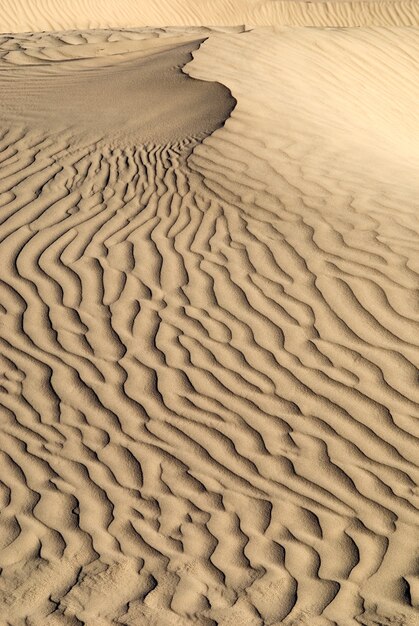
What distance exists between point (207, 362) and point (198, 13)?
18024 mm

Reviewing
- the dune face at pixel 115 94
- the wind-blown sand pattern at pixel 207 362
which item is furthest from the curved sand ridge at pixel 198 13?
the wind-blown sand pattern at pixel 207 362

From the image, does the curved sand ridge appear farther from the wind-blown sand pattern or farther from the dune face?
the wind-blown sand pattern

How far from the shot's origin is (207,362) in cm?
587

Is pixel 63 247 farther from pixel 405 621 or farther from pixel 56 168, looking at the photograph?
pixel 405 621

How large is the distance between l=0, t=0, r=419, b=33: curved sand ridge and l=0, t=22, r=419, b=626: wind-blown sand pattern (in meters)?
11.7

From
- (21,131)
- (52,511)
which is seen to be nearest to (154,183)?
(21,131)

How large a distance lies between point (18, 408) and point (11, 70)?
7709 mm

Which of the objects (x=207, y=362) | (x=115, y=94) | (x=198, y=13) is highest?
(x=198, y=13)

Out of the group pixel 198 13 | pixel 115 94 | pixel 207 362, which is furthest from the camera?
pixel 198 13

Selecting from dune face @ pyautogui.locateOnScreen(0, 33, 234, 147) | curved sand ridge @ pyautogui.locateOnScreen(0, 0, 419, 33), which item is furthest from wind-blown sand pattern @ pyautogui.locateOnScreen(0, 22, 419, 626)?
curved sand ridge @ pyautogui.locateOnScreen(0, 0, 419, 33)

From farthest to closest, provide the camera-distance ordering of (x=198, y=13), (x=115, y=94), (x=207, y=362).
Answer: (x=198, y=13) < (x=115, y=94) < (x=207, y=362)

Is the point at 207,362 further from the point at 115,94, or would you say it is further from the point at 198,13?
the point at 198,13

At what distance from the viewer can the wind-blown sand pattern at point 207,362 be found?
4.31m

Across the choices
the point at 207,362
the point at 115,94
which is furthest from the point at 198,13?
the point at 207,362
